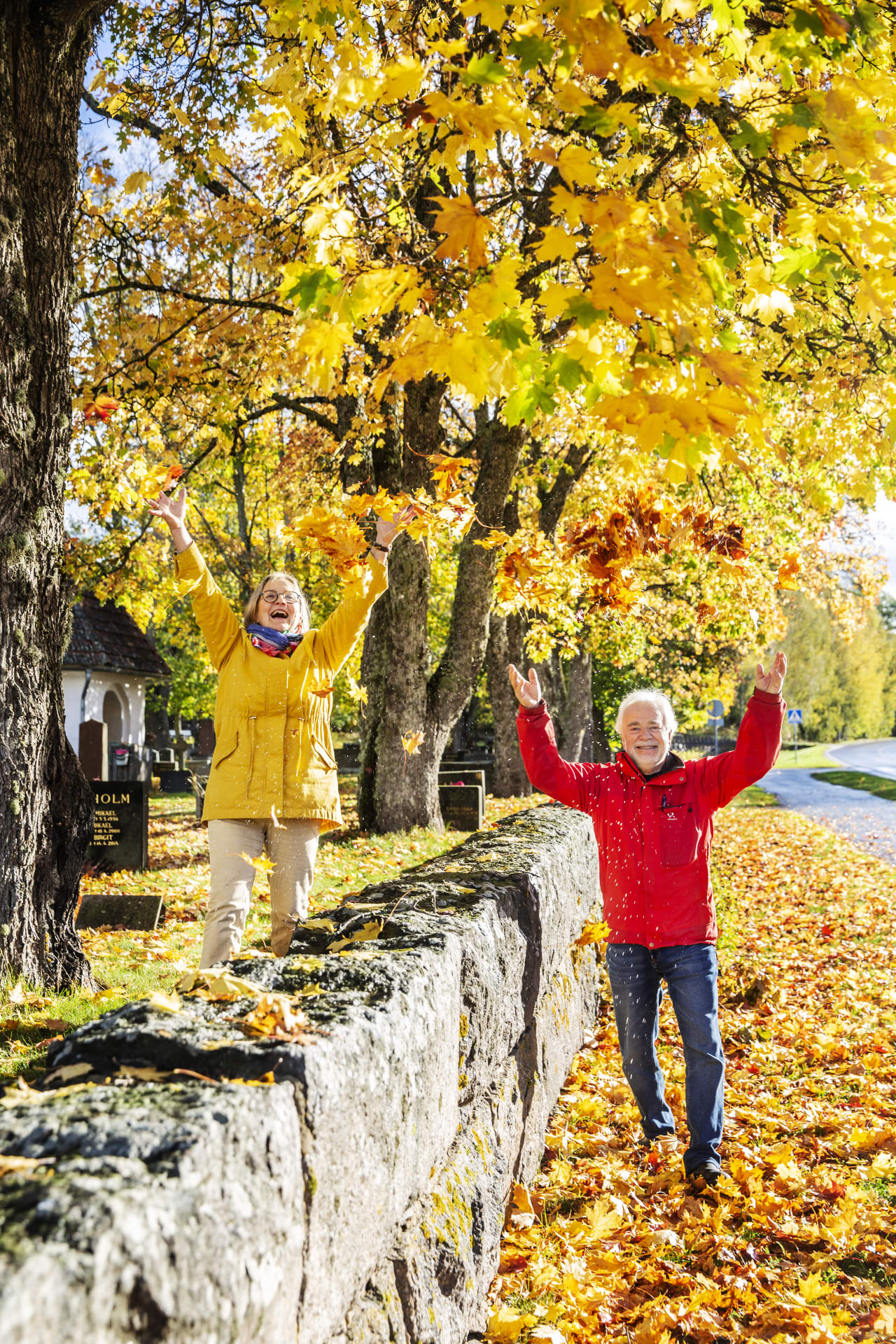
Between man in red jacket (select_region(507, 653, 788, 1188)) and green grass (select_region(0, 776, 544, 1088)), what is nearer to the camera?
man in red jacket (select_region(507, 653, 788, 1188))

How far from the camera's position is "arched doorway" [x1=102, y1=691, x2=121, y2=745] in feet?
86.9

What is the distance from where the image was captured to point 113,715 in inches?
1069

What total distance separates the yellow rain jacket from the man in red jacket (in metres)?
0.88

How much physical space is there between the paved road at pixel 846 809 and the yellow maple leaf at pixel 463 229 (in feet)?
44.8

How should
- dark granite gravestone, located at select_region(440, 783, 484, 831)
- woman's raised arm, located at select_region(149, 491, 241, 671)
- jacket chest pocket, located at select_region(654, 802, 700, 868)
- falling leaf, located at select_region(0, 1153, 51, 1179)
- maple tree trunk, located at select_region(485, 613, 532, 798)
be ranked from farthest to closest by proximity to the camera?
maple tree trunk, located at select_region(485, 613, 532, 798), dark granite gravestone, located at select_region(440, 783, 484, 831), woman's raised arm, located at select_region(149, 491, 241, 671), jacket chest pocket, located at select_region(654, 802, 700, 868), falling leaf, located at select_region(0, 1153, 51, 1179)

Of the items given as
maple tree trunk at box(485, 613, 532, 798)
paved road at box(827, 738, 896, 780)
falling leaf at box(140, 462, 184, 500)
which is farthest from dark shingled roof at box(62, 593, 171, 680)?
paved road at box(827, 738, 896, 780)

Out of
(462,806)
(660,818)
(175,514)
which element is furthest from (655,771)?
(462,806)

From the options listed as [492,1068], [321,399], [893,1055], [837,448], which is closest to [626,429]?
[492,1068]

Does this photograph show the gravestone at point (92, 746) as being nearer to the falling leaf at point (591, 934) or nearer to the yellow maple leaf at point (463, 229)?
the falling leaf at point (591, 934)

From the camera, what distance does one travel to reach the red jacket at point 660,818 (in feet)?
12.7

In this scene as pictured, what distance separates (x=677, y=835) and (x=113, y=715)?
25.3 meters

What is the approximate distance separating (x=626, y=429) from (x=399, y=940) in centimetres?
167

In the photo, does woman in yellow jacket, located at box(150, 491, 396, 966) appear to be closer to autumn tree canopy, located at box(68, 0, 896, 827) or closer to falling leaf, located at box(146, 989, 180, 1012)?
autumn tree canopy, located at box(68, 0, 896, 827)

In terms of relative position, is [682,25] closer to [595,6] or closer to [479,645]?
[595,6]
